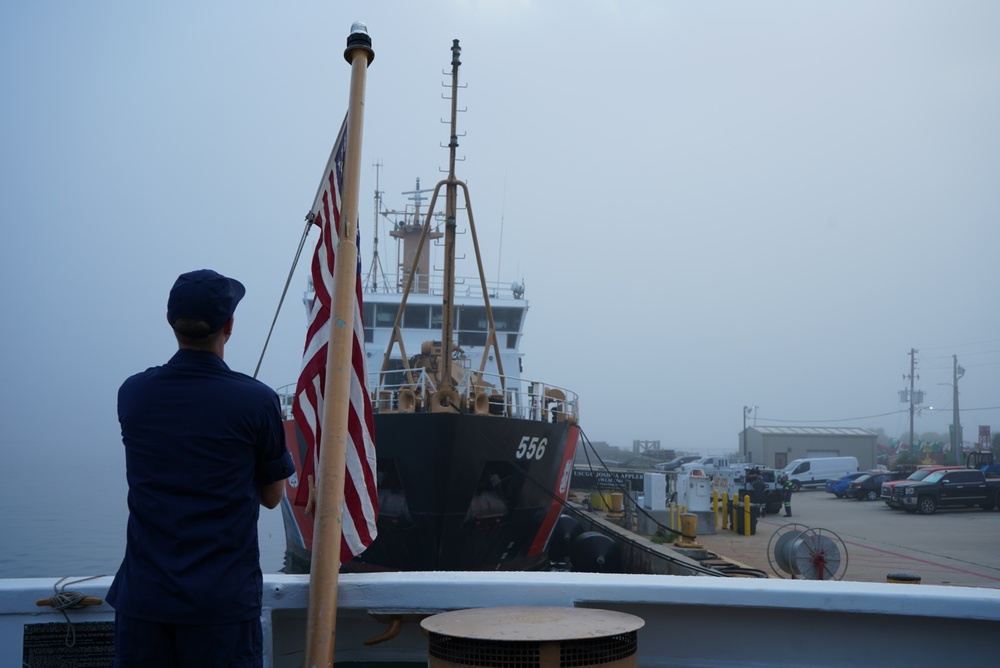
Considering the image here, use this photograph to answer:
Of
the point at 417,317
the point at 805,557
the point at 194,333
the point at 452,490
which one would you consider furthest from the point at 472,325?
the point at 194,333

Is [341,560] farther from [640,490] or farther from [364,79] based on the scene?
[640,490]

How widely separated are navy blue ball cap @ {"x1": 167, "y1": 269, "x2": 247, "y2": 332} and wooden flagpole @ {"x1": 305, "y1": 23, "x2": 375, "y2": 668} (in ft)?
2.91

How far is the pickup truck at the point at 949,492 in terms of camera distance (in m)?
28.8

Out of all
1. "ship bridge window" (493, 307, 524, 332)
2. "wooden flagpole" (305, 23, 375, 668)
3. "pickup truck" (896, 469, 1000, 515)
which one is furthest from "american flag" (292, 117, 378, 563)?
"pickup truck" (896, 469, 1000, 515)

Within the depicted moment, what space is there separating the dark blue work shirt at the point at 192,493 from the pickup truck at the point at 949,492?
31037 millimetres

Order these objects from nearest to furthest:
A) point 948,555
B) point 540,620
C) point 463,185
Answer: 1. point 540,620
2. point 463,185
3. point 948,555

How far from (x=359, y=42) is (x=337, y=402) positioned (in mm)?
1478

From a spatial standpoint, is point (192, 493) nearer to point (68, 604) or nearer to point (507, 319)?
point (68, 604)

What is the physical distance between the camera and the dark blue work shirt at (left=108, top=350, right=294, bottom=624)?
2049 millimetres

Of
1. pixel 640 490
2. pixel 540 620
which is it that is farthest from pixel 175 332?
pixel 640 490

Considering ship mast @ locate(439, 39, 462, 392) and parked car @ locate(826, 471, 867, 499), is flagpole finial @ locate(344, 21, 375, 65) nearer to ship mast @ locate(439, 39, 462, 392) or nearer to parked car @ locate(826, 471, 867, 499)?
ship mast @ locate(439, 39, 462, 392)

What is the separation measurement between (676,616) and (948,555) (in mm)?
17312

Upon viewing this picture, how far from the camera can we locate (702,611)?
2992 millimetres

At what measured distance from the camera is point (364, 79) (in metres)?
3.36
